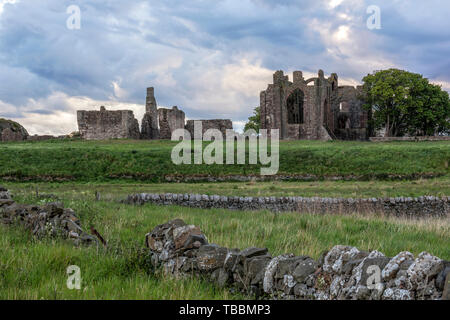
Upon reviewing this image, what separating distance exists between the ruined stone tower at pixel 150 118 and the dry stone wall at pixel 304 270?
149ft

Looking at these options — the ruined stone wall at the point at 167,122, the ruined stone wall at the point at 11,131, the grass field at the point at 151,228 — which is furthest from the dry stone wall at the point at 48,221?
the ruined stone wall at the point at 11,131

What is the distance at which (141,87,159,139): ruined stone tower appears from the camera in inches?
1998

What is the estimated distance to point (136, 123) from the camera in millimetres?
48812

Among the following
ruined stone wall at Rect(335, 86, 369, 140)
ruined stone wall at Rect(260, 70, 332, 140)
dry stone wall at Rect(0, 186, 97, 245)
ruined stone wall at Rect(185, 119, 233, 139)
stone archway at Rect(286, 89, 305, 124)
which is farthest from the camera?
ruined stone wall at Rect(335, 86, 369, 140)

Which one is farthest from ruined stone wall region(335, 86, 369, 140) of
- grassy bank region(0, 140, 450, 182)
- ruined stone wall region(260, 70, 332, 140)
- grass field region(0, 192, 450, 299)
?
grass field region(0, 192, 450, 299)

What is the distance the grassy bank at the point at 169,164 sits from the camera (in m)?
28.4

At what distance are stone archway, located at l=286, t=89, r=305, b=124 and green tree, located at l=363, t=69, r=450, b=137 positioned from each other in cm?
1104

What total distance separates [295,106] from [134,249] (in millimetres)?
62607
